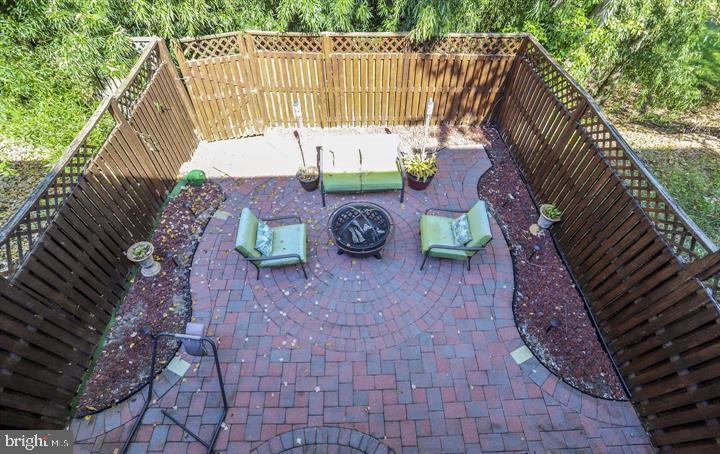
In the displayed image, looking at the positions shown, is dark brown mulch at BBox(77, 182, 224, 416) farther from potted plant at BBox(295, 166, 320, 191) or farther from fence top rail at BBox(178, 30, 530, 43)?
fence top rail at BBox(178, 30, 530, 43)

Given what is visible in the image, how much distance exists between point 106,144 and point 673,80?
36.3 ft

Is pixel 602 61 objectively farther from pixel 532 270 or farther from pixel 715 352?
pixel 715 352

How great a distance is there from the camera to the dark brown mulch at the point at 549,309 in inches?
176

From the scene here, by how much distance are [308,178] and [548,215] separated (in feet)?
13.9

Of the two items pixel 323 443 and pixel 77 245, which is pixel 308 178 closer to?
pixel 77 245

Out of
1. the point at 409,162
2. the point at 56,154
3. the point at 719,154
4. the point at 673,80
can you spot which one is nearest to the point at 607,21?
the point at 673,80

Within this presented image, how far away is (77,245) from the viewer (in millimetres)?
4441

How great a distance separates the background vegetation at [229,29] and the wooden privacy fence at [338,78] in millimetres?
A: 344

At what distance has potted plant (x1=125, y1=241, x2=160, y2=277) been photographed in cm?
514

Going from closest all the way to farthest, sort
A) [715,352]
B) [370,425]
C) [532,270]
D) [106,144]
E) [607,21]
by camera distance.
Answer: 1. [715,352]
2. [370,425]
3. [106,144]
4. [532,270]
5. [607,21]

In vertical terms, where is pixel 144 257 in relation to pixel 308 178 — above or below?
below

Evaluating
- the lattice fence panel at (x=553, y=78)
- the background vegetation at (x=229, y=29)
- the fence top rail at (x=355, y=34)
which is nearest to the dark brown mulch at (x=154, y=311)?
the background vegetation at (x=229, y=29)

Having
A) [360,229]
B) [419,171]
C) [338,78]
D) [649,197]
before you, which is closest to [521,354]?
[649,197]

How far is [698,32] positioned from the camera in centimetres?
677
